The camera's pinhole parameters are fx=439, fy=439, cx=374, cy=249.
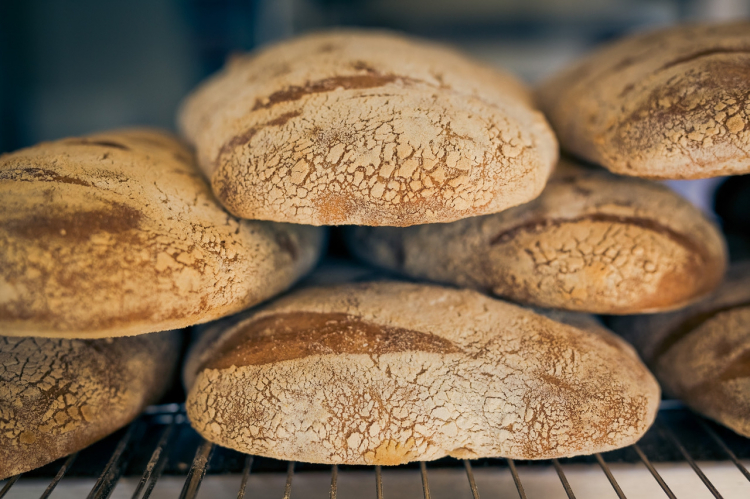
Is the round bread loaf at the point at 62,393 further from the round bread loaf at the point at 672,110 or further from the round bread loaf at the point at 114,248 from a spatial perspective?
the round bread loaf at the point at 672,110

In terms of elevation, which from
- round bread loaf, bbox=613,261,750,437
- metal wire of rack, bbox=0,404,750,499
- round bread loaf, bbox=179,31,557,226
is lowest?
metal wire of rack, bbox=0,404,750,499

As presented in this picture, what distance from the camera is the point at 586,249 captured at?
2.45 ft

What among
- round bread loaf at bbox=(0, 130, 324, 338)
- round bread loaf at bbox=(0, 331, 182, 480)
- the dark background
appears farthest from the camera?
the dark background

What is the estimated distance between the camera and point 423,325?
0.72 meters

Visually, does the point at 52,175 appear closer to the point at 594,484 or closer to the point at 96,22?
the point at 594,484

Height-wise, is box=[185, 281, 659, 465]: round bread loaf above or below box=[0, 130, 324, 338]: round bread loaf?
below

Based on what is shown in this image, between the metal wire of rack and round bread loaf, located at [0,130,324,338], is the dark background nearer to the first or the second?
the metal wire of rack

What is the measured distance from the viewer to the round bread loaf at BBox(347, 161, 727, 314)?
2.40ft

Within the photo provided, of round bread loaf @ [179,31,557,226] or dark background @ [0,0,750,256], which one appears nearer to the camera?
round bread loaf @ [179,31,557,226]

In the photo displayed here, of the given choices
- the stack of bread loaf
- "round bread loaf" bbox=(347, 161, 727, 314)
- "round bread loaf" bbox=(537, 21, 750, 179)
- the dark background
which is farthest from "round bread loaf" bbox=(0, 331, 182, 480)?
the dark background

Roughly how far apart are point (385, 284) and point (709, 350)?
60 centimetres

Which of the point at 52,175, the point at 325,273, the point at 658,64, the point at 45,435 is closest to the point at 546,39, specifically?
the point at 658,64

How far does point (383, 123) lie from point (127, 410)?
629mm

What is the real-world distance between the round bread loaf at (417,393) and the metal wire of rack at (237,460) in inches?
2.3
